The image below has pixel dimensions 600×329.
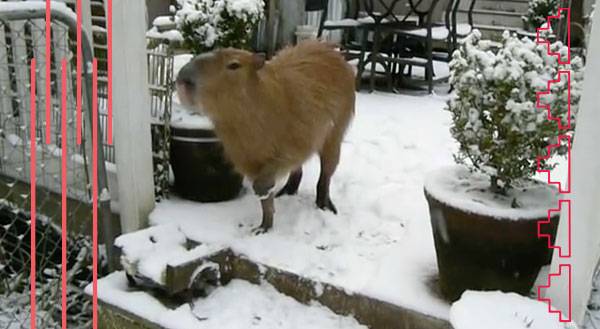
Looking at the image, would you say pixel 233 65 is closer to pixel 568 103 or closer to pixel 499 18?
pixel 568 103

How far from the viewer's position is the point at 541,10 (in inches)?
264

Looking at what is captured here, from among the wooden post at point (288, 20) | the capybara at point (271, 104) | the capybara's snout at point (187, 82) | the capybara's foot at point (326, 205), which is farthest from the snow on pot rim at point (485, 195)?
the wooden post at point (288, 20)

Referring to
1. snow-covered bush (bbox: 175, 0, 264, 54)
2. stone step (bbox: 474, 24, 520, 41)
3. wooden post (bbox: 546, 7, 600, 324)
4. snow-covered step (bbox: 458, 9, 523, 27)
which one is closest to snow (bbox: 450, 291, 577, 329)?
wooden post (bbox: 546, 7, 600, 324)

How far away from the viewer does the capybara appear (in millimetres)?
2453

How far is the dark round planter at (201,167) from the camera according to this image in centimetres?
303

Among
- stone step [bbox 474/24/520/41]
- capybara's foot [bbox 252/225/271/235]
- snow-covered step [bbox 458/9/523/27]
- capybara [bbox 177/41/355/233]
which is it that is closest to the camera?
capybara [bbox 177/41/355/233]

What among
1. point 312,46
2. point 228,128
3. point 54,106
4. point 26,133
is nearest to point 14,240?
point 26,133

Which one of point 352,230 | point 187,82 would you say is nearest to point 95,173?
point 187,82

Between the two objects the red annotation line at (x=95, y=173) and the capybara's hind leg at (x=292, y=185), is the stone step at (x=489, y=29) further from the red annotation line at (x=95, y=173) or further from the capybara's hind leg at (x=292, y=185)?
the red annotation line at (x=95, y=173)

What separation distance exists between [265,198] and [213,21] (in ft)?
3.36

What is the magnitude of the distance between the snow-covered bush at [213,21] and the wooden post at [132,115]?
15.2 inches

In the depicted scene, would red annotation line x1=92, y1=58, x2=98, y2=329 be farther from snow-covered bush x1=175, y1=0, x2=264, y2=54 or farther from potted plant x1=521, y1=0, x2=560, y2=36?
potted plant x1=521, y1=0, x2=560, y2=36

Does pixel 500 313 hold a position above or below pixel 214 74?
below

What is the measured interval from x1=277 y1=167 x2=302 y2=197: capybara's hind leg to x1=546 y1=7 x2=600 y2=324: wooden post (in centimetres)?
145
